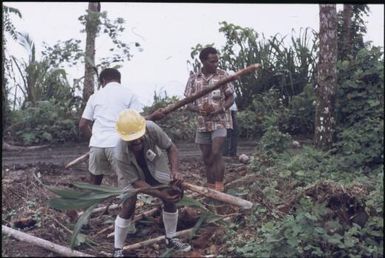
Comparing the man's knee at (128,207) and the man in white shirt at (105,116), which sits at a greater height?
the man in white shirt at (105,116)

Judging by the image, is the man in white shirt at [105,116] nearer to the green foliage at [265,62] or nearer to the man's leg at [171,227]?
the man's leg at [171,227]

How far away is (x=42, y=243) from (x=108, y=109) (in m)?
1.37

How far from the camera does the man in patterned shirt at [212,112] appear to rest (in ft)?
24.1

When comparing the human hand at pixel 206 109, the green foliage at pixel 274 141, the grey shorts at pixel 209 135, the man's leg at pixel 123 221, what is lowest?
the man's leg at pixel 123 221

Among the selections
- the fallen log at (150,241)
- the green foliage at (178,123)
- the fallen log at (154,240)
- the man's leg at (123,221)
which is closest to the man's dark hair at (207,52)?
the fallen log at (154,240)

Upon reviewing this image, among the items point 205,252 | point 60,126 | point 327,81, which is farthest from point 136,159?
point 60,126

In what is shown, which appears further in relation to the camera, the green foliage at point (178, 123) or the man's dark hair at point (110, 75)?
the green foliage at point (178, 123)

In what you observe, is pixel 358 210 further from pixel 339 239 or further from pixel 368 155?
pixel 368 155

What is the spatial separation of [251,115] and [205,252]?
5.29m

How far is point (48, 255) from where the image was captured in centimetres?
587

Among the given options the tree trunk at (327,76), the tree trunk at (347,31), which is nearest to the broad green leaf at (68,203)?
the tree trunk at (327,76)

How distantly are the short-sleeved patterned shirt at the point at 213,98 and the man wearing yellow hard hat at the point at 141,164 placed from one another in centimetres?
134

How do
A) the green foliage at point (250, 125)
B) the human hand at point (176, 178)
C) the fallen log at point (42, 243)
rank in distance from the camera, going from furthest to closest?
the green foliage at point (250, 125), the human hand at point (176, 178), the fallen log at point (42, 243)

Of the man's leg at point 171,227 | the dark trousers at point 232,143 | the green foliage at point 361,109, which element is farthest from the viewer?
the dark trousers at point 232,143
